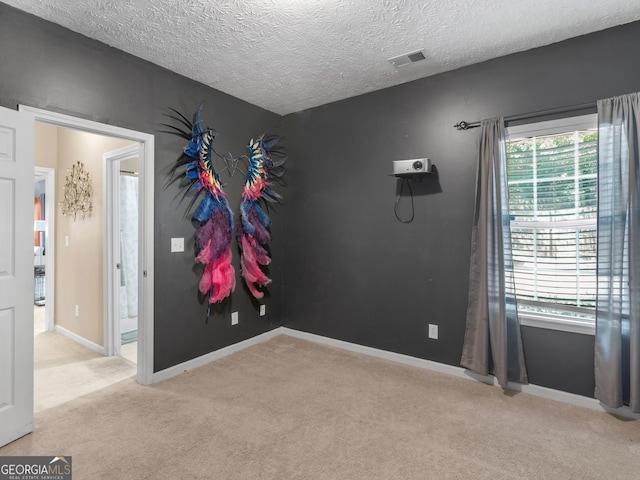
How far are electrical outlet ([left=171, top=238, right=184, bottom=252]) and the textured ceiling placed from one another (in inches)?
57.4

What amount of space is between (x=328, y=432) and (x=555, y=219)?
2208 mm

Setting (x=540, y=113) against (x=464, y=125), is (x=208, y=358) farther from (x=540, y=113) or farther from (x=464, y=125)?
(x=540, y=113)

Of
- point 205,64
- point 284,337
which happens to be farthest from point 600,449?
point 205,64

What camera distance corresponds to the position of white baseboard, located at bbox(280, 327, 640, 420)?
2441mm

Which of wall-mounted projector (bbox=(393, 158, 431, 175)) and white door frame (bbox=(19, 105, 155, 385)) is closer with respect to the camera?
white door frame (bbox=(19, 105, 155, 385))

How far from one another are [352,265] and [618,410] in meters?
2.30

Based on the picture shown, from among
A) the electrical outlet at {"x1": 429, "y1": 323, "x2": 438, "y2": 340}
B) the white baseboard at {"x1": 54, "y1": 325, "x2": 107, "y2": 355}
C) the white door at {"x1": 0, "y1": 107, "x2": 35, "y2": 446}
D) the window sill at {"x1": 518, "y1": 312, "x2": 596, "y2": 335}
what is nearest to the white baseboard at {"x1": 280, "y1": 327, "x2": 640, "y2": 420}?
the electrical outlet at {"x1": 429, "y1": 323, "x2": 438, "y2": 340}

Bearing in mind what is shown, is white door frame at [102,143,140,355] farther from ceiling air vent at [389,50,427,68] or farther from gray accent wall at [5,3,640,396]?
ceiling air vent at [389,50,427,68]

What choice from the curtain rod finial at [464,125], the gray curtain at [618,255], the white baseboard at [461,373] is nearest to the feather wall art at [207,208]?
the white baseboard at [461,373]

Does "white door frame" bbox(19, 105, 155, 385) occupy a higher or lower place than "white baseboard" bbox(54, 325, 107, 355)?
higher

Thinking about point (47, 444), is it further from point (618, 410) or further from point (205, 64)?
point (618, 410)

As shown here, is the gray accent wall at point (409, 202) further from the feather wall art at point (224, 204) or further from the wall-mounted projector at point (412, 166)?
the feather wall art at point (224, 204)

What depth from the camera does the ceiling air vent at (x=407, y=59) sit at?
2695mm

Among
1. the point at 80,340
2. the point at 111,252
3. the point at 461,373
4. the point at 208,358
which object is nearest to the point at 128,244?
the point at 111,252
